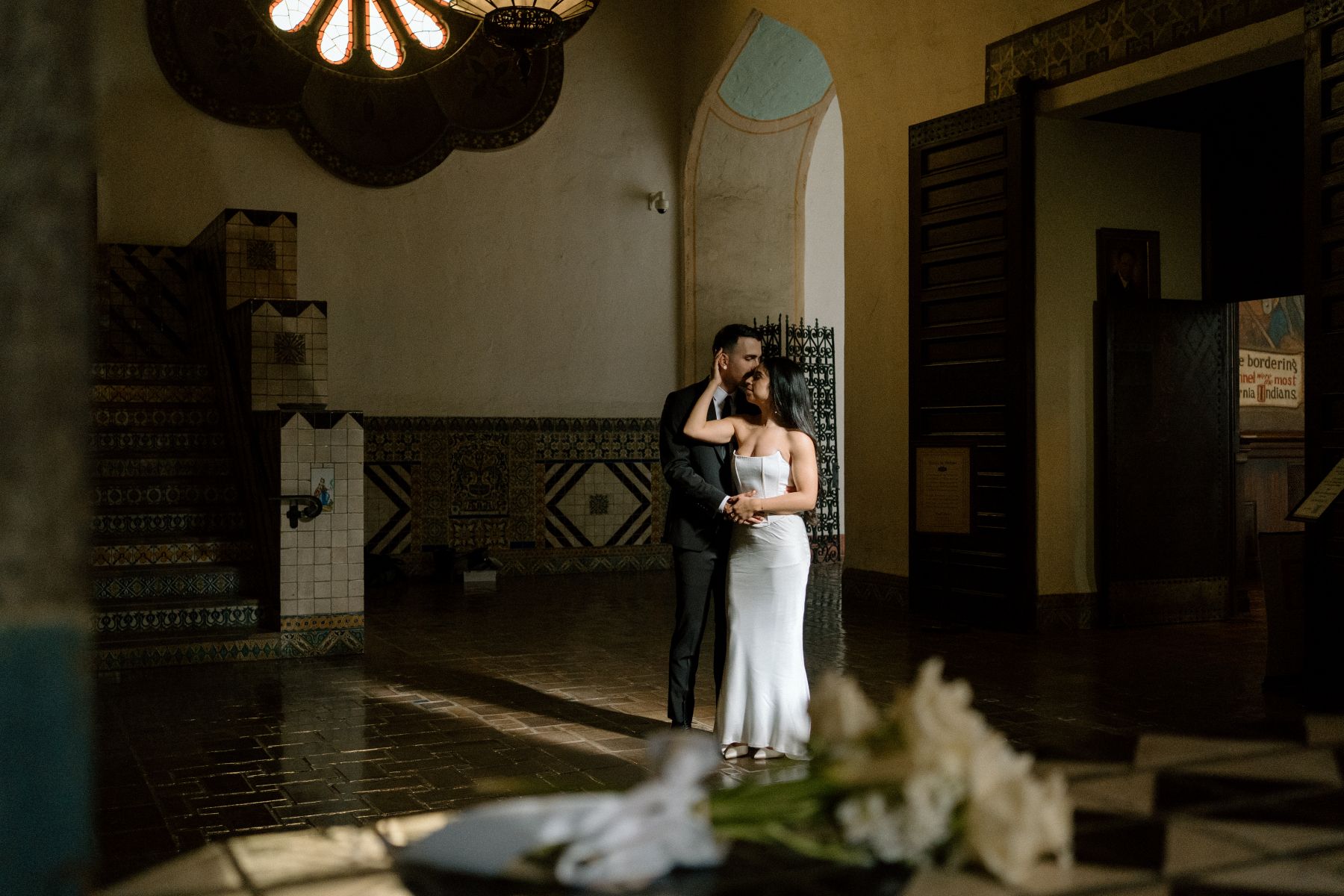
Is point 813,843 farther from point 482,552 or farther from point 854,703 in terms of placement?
point 482,552

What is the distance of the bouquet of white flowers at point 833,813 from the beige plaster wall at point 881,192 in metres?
8.51

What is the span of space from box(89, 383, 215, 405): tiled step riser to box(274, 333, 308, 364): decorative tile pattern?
1.87 meters

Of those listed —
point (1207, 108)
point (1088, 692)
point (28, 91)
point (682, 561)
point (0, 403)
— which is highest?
point (1207, 108)

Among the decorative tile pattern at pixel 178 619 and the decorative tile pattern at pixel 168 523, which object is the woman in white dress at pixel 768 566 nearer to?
the decorative tile pattern at pixel 178 619

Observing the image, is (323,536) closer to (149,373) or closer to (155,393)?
(155,393)

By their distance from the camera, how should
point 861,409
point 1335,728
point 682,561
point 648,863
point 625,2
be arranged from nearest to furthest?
point 648,863
point 1335,728
point 682,561
point 861,409
point 625,2

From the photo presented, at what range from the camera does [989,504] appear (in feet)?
29.0

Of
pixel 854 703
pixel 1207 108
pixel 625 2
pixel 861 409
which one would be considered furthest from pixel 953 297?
pixel 854 703

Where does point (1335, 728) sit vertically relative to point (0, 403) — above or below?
below

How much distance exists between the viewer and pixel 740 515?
5.23 metres

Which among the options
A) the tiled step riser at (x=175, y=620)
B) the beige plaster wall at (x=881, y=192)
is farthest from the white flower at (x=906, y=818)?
the beige plaster wall at (x=881, y=192)

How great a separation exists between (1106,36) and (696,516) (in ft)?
15.3

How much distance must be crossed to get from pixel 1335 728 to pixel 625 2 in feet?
40.7

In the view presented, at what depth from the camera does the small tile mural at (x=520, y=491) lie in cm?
1216
